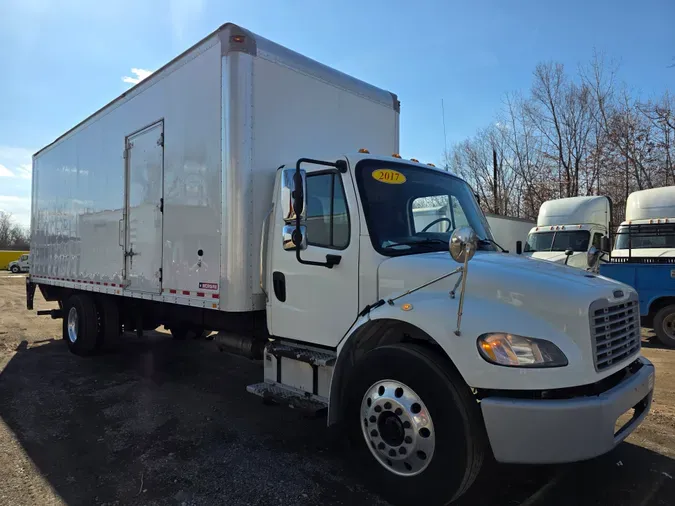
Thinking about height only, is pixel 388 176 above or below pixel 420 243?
above

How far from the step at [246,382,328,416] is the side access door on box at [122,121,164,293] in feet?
6.58

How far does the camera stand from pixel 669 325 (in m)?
9.02

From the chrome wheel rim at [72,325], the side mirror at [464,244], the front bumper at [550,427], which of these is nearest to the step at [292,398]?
the front bumper at [550,427]

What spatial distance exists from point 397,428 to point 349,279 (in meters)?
1.18

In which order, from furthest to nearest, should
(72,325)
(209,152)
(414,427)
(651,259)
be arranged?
1. (651,259)
2. (72,325)
3. (209,152)
4. (414,427)

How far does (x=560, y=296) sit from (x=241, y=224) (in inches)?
110

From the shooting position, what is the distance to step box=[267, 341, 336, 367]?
388 cm

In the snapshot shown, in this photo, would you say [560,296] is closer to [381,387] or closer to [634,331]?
[634,331]

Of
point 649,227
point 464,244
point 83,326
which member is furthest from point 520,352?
point 649,227

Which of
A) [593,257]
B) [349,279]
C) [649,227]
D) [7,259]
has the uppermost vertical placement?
[649,227]

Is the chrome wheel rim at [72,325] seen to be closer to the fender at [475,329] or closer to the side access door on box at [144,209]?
the side access door on box at [144,209]

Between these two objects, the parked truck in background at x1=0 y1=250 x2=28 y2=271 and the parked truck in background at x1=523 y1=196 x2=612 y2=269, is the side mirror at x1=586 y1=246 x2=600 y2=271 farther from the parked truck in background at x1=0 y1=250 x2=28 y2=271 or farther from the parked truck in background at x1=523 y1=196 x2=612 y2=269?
the parked truck in background at x1=0 y1=250 x2=28 y2=271

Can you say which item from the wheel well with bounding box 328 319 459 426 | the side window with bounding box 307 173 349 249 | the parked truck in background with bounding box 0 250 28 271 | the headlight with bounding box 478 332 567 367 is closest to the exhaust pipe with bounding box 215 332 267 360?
the wheel well with bounding box 328 319 459 426

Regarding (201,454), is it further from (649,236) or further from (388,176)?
(649,236)
